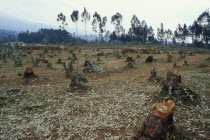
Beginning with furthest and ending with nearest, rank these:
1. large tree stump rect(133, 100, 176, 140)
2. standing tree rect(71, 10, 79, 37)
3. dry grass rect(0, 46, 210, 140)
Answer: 1. standing tree rect(71, 10, 79, 37)
2. dry grass rect(0, 46, 210, 140)
3. large tree stump rect(133, 100, 176, 140)

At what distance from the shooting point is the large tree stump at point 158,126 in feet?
16.3

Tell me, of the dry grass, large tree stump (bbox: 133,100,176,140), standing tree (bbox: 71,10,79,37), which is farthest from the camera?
standing tree (bbox: 71,10,79,37)

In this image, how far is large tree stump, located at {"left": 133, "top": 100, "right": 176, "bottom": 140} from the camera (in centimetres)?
496

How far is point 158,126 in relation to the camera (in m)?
5.00

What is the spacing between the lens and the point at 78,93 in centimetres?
990

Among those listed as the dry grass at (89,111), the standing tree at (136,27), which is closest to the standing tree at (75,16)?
the standing tree at (136,27)

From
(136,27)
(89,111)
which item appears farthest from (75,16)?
(89,111)

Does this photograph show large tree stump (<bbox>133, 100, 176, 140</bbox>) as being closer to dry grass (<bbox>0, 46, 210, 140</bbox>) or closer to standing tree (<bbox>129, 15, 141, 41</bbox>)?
dry grass (<bbox>0, 46, 210, 140</bbox>)

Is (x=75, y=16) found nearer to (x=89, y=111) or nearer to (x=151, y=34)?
(x=151, y=34)

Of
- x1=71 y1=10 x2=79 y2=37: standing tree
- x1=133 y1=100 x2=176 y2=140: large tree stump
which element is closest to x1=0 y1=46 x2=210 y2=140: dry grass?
x1=133 y1=100 x2=176 y2=140: large tree stump

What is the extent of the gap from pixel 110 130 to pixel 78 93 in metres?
4.23

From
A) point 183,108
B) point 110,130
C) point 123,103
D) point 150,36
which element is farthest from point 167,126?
→ point 150,36

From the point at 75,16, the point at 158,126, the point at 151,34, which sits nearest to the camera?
the point at 158,126

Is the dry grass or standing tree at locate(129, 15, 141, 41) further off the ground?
standing tree at locate(129, 15, 141, 41)
